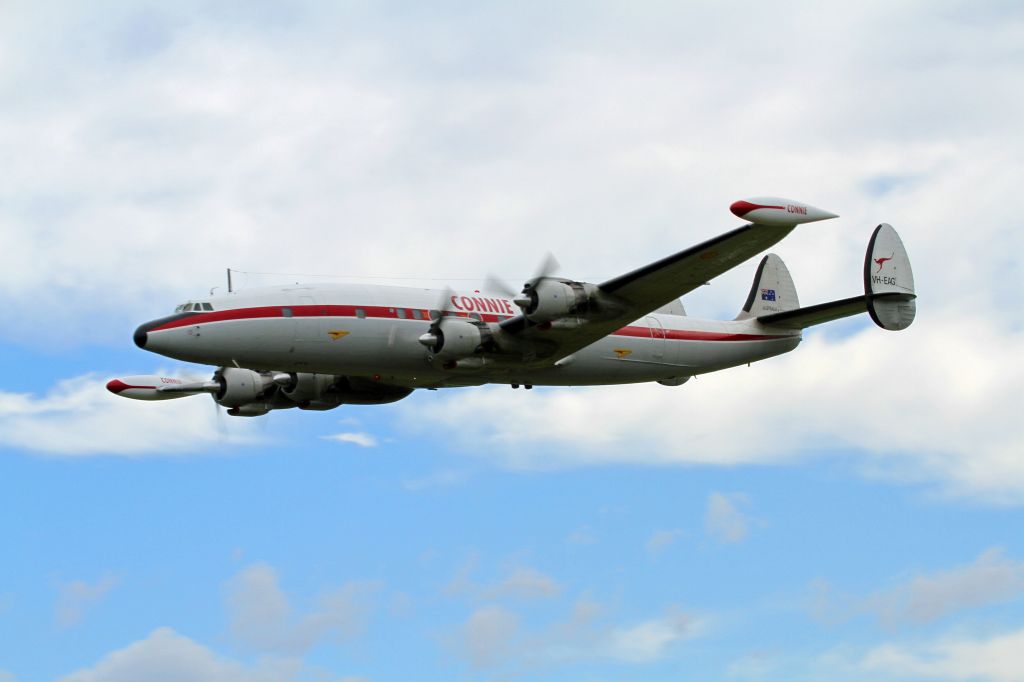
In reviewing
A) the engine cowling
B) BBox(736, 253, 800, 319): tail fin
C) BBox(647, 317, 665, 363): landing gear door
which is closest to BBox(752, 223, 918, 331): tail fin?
BBox(736, 253, 800, 319): tail fin

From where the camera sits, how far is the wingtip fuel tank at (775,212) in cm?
2586

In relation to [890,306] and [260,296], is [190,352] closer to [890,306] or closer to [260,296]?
[260,296]

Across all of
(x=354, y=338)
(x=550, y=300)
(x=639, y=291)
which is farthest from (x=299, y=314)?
(x=639, y=291)

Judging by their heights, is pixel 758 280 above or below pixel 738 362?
above

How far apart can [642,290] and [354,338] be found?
6861 mm

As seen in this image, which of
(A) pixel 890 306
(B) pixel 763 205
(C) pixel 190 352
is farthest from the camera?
(A) pixel 890 306

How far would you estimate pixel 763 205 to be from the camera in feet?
85.2

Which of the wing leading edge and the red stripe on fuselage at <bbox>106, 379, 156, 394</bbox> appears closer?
the wing leading edge

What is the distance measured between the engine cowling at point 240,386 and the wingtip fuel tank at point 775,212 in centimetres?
1543

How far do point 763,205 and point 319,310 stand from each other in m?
10.6

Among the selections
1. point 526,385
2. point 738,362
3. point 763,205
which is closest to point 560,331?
point 526,385

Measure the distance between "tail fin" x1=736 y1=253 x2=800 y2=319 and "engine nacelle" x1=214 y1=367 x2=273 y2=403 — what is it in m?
14.0

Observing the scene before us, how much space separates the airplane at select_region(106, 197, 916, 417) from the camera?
94.9ft

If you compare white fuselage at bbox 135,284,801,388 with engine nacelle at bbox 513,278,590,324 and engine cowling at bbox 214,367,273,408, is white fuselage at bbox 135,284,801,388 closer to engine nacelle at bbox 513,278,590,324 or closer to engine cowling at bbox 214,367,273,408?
engine nacelle at bbox 513,278,590,324
